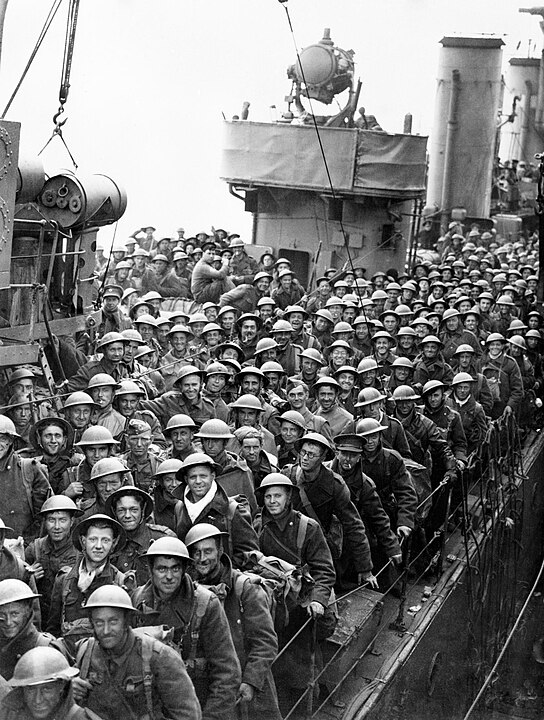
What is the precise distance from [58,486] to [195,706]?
2.65m

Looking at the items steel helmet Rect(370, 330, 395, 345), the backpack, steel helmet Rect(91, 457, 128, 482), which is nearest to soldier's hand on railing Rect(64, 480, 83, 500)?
steel helmet Rect(91, 457, 128, 482)

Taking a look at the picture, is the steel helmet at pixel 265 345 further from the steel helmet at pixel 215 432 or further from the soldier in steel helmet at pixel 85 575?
the soldier in steel helmet at pixel 85 575

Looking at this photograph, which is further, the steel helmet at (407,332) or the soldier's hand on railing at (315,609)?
the steel helmet at (407,332)

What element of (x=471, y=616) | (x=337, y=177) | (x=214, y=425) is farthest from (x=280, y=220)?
(x=214, y=425)

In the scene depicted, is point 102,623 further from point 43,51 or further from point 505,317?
point 43,51

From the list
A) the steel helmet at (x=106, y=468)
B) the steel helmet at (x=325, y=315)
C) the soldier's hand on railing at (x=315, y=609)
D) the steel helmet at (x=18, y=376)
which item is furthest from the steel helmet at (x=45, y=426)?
the steel helmet at (x=325, y=315)

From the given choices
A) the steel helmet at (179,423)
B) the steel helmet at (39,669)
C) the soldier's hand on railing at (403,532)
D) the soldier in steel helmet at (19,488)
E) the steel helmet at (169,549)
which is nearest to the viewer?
the steel helmet at (39,669)

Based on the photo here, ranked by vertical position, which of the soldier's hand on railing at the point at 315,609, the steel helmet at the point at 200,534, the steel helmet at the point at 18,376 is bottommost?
the soldier's hand on railing at the point at 315,609

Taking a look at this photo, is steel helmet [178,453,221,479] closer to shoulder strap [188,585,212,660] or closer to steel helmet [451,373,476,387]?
shoulder strap [188,585,212,660]

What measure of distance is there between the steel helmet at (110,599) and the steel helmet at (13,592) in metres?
0.31

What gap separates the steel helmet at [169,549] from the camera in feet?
15.3

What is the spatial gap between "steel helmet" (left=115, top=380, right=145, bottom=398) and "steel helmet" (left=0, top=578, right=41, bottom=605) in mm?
3524

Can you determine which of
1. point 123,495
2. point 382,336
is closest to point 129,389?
point 123,495

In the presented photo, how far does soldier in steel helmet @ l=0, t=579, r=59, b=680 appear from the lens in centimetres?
437
